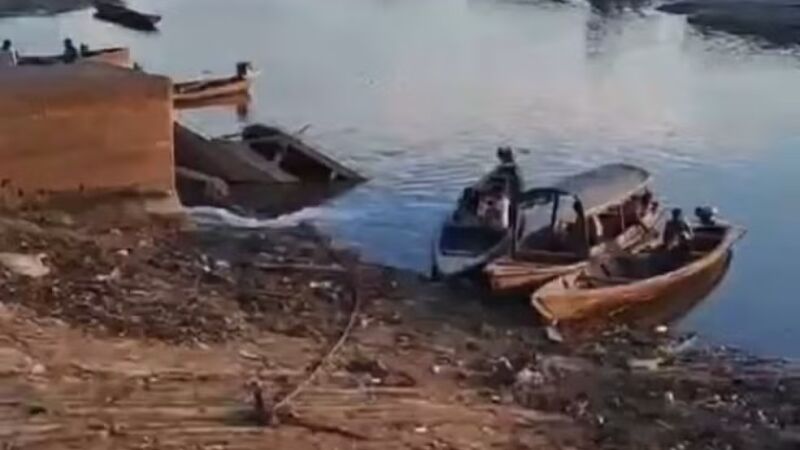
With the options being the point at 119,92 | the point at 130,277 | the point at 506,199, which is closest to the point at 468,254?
the point at 506,199

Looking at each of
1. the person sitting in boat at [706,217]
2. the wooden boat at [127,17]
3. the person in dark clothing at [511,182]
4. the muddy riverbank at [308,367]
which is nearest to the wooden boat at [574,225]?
the person in dark clothing at [511,182]

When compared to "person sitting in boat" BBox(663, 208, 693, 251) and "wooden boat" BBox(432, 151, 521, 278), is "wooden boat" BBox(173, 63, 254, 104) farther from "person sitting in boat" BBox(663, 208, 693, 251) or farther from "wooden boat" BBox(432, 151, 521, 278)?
"person sitting in boat" BBox(663, 208, 693, 251)

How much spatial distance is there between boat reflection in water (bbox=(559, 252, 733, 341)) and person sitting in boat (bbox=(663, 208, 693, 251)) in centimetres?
45

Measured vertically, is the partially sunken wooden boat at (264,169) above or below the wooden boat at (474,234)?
below

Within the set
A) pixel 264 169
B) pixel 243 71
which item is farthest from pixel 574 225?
pixel 243 71

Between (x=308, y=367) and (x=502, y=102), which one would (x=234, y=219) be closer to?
(x=308, y=367)

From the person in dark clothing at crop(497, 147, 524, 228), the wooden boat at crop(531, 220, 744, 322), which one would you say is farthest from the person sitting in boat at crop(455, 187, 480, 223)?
the wooden boat at crop(531, 220, 744, 322)

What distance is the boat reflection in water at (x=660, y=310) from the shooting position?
16.3 meters

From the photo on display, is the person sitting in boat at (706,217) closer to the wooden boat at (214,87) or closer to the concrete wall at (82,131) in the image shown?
the concrete wall at (82,131)

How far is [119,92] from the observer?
55.4 ft

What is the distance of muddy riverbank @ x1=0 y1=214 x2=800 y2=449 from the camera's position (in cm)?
878

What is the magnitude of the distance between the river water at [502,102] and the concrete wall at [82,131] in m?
4.08

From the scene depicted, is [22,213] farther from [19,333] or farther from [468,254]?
[19,333]

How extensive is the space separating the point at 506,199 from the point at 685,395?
7216 mm
